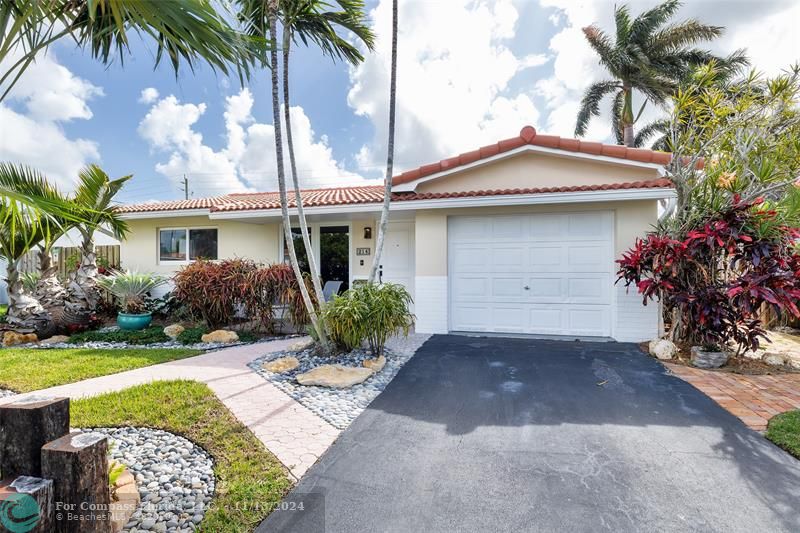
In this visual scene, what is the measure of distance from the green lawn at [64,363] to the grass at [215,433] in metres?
1.57

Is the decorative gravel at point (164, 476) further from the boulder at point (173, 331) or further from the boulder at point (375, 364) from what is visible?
the boulder at point (173, 331)

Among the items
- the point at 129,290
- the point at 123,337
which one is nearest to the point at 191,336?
the point at 123,337

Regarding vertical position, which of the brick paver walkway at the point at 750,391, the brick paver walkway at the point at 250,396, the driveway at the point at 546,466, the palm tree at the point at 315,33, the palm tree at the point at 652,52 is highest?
the palm tree at the point at 652,52

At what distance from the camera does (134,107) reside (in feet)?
39.5

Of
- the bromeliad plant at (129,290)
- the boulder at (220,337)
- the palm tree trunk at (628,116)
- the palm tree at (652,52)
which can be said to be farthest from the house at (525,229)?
the palm tree at (652,52)

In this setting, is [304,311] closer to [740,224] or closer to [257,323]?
[257,323]

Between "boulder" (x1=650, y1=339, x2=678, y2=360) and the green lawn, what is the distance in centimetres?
915

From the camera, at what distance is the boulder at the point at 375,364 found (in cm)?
642

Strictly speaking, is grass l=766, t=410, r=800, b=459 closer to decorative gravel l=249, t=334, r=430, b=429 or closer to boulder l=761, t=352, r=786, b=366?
boulder l=761, t=352, r=786, b=366

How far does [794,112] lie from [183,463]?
35.0 ft

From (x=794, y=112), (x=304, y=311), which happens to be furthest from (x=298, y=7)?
(x=794, y=112)

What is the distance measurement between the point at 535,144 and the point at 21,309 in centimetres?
1321

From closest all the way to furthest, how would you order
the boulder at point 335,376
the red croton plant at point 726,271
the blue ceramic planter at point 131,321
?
the boulder at point 335,376
the red croton plant at point 726,271
the blue ceramic planter at point 131,321

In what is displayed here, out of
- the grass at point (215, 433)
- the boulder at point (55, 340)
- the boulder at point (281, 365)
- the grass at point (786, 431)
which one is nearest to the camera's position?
the grass at point (215, 433)
